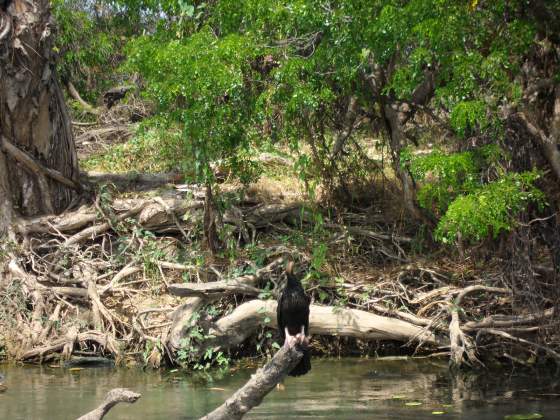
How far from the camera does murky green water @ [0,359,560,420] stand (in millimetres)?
8344

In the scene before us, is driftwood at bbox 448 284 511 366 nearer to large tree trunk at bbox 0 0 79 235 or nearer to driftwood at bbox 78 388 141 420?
driftwood at bbox 78 388 141 420

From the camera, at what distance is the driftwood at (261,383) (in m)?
5.93

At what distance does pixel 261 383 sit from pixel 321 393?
3212 millimetres

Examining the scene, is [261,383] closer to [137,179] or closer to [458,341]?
[458,341]

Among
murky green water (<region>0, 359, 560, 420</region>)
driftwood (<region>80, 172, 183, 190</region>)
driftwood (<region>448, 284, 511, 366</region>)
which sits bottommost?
murky green water (<region>0, 359, 560, 420</region>)

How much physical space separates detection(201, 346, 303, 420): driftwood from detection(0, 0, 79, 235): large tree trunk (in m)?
7.24

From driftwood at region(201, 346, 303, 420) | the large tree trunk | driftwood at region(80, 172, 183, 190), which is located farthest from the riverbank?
driftwood at region(201, 346, 303, 420)

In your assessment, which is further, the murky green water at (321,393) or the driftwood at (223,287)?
the driftwood at (223,287)

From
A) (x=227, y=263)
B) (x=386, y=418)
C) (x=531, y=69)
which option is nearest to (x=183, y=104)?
(x=227, y=263)

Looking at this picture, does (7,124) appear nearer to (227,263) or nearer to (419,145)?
(227,263)

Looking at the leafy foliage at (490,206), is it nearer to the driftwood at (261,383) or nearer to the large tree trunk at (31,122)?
the driftwood at (261,383)

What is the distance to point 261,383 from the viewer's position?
235 inches

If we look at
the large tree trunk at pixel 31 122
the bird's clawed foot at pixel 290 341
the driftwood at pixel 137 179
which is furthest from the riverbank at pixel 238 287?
the bird's clawed foot at pixel 290 341

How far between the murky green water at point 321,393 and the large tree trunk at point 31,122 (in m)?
3.06
